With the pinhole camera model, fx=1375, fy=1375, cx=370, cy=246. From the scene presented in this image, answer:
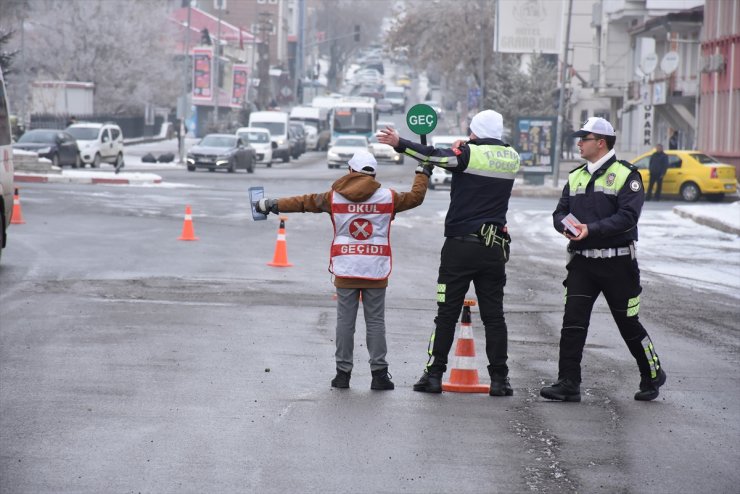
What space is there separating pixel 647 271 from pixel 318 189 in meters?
20.2

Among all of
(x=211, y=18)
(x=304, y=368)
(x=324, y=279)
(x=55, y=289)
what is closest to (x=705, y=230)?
(x=324, y=279)

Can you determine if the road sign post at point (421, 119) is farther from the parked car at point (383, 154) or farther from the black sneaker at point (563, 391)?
the parked car at point (383, 154)

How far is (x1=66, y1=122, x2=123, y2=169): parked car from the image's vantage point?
156 feet

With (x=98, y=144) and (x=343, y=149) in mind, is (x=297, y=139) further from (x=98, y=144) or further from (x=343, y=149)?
(x=98, y=144)

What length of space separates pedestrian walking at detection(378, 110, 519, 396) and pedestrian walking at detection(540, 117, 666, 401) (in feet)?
1.30

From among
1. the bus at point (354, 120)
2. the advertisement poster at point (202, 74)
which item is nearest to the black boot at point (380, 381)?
the bus at point (354, 120)

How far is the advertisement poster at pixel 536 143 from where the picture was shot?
47500 mm

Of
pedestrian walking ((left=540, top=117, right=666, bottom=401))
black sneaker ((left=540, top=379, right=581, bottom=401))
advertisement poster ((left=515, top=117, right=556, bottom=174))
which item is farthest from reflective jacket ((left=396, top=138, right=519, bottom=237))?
advertisement poster ((left=515, top=117, right=556, bottom=174))

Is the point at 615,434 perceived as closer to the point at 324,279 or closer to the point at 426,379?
the point at 426,379

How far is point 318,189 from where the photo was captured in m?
38.9

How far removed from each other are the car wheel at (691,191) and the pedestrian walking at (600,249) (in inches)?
1177

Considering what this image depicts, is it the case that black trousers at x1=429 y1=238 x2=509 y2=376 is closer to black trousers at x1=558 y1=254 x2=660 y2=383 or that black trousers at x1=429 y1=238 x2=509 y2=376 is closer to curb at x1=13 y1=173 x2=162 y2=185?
black trousers at x1=558 y1=254 x2=660 y2=383

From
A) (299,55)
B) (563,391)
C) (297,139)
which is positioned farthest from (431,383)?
(299,55)

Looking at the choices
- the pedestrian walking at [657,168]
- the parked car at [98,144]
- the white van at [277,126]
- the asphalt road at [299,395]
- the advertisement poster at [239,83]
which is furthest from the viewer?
the advertisement poster at [239,83]
